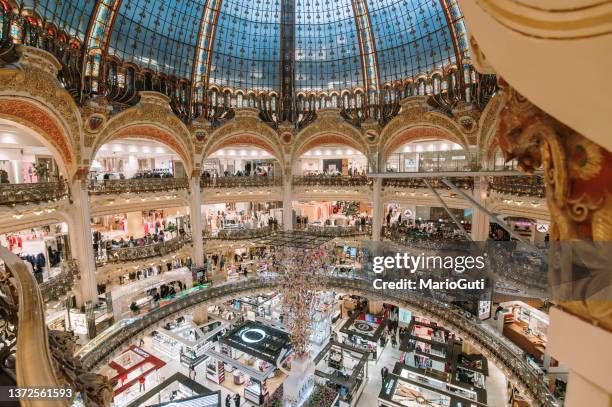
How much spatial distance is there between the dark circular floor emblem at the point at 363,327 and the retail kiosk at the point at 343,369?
215cm

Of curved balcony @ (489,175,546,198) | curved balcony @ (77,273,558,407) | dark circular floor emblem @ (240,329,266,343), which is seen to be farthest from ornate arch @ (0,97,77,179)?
curved balcony @ (489,175,546,198)

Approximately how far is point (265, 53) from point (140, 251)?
58.3 ft

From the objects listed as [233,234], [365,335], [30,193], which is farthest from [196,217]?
[365,335]

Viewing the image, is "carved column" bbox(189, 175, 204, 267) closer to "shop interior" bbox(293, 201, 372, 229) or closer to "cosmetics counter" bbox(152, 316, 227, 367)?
"cosmetics counter" bbox(152, 316, 227, 367)

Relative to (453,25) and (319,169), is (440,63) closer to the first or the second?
(453,25)

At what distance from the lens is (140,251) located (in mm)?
20625

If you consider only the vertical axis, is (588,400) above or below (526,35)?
below

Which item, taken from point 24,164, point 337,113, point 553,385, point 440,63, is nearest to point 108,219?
point 24,164

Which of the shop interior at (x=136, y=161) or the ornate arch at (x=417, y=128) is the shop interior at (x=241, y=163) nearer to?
the shop interior at (x=136, y=161)

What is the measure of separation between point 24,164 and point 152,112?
7.84 meters

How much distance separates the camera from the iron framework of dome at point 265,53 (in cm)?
1802

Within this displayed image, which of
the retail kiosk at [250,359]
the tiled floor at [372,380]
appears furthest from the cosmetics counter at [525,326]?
the retail kiosk at [250,359]

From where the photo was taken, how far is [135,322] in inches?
677

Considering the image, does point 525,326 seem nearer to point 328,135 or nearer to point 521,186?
point 521,186
